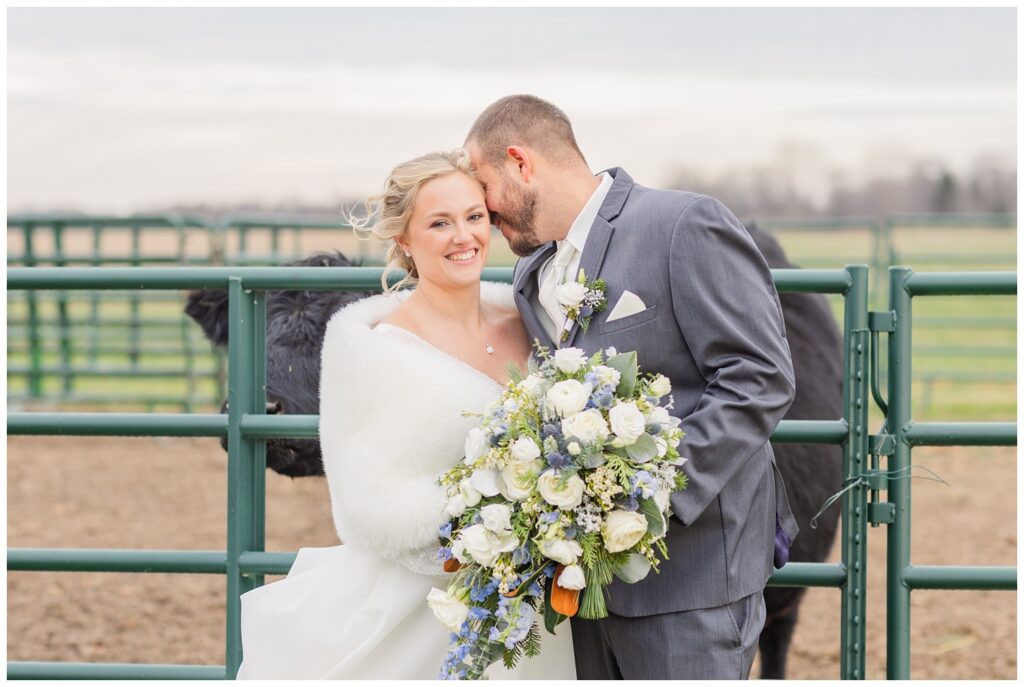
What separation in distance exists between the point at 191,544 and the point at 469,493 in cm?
526

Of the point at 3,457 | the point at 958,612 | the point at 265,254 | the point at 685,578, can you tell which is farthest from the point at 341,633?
the point at 265,254

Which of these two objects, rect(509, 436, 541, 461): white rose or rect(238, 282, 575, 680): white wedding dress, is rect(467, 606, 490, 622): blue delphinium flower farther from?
rect(509, 436, 541, 461): white rose

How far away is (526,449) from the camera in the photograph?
2.12m

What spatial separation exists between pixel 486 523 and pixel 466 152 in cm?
101

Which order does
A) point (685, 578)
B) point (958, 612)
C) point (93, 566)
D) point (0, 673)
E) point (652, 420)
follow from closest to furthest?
1. point (652, 420)
2. point (685, 578)
3. point (0, 673)
4. point (93, 566)
5. point (958, 612)

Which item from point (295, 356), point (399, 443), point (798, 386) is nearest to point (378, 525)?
point (399, 443)

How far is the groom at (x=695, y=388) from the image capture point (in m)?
2.32

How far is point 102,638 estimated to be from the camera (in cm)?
533

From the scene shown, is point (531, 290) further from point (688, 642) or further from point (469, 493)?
point (688, 642)

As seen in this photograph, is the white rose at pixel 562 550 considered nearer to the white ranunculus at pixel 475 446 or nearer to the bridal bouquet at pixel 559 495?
the bridal bouquet at pixel 559 495

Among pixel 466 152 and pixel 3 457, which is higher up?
pixel 466 152

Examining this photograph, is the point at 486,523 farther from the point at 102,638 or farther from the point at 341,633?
the point at 102,638

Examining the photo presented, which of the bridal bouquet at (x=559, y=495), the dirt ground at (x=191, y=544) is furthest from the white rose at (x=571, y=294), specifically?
the dirt ground at (x=191, y=544)

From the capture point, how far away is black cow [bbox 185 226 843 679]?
439cm
